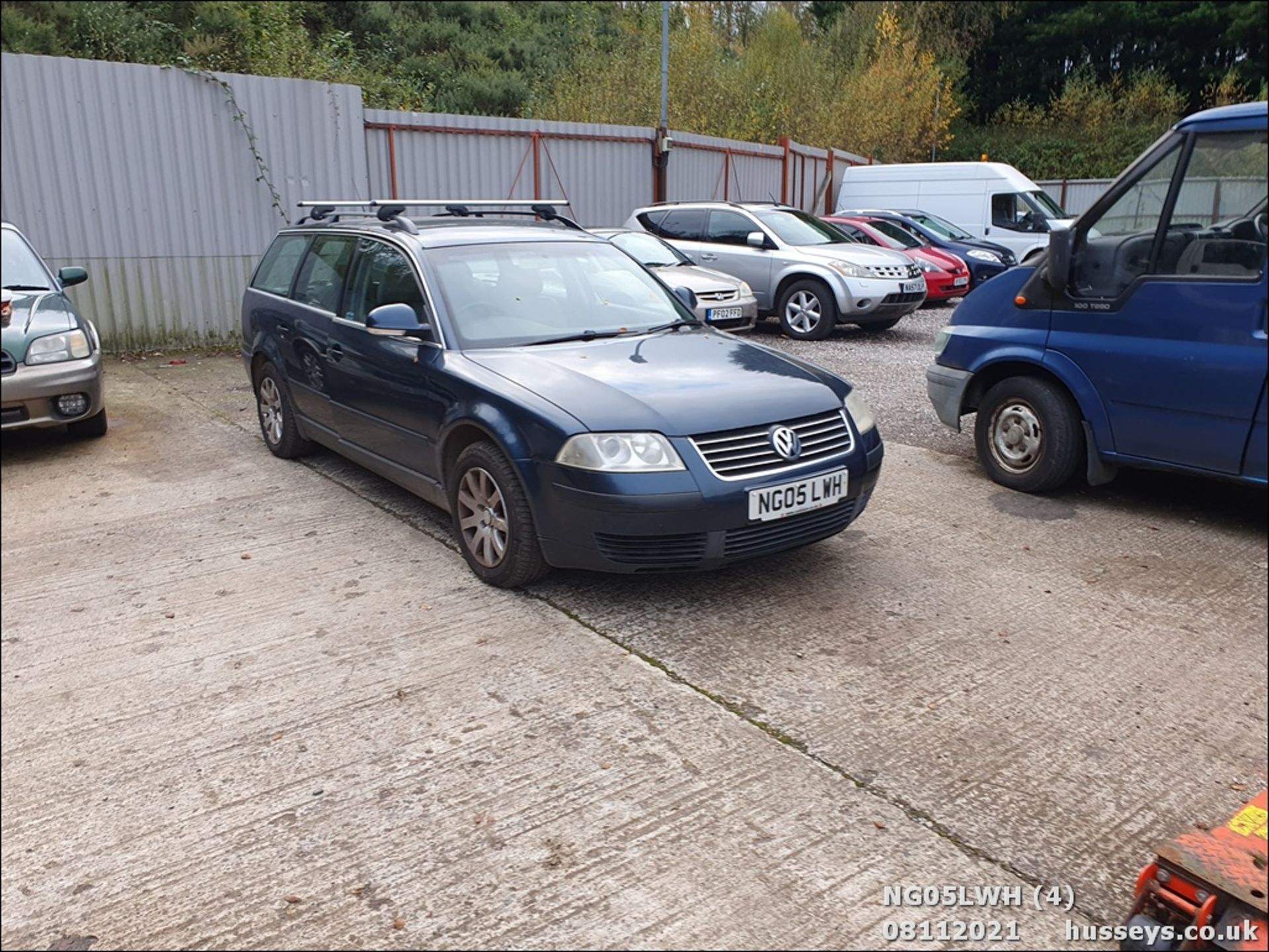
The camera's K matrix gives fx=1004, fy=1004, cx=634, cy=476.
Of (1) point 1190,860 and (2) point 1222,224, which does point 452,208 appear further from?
(1) point 1190,860

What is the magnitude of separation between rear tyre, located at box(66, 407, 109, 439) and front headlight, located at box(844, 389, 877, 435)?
9.65ft

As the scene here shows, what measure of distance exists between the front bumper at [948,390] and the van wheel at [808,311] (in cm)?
593

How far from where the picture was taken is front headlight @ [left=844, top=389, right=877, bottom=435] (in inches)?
178

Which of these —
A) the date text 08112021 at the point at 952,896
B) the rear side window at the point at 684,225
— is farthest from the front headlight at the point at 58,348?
the rear side window at the point at 684,225

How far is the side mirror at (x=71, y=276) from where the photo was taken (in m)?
2.52

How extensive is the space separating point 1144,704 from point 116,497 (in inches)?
125

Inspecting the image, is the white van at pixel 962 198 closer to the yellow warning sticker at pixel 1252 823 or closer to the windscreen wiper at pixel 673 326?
the windscreen wiper at pixel 673 326

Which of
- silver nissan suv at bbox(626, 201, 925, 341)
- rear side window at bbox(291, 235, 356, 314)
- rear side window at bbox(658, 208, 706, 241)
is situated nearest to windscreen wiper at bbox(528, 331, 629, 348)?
rear side window at bbox(291, 235, 356, 314)

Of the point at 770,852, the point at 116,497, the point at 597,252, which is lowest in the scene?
the point at 770,852

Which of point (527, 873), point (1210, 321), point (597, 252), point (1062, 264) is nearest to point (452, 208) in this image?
point (597, 252)

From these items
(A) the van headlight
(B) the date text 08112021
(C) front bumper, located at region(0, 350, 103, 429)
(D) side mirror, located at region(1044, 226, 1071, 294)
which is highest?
(D) side mirror, located at region(1044, 226, 1071, 294)

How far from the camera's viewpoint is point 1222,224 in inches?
81.9

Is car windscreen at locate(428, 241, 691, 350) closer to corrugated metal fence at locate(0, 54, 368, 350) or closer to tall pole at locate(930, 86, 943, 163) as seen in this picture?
corrugated metal fence at locate(0, 54, 368, 350)

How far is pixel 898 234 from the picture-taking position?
16.9m
